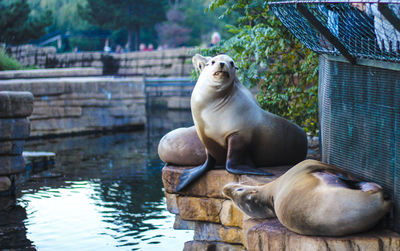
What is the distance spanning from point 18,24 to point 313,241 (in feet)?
95.1

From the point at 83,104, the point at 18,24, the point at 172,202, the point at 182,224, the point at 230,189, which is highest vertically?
the point at 18,24

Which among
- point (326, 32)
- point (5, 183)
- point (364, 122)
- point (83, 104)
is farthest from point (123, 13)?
point (364, 122)

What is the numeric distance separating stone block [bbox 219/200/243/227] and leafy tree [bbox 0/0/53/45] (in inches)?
1021

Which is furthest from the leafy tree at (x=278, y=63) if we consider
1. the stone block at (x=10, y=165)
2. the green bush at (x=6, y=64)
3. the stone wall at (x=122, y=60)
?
the stone wall at (x=122, y=60)

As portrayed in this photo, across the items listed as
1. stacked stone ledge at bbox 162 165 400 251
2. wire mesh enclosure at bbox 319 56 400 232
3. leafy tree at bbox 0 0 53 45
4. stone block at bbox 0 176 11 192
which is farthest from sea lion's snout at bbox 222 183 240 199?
leafy tree at bbox 0 0 53 45

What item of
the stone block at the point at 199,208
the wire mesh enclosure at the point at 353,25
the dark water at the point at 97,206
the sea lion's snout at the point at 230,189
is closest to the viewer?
the wire mesh enclosure at the point at 353,25

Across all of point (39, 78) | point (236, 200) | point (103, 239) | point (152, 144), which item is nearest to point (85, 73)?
point (39, 78)

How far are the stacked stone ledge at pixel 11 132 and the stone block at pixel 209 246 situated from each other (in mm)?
3870

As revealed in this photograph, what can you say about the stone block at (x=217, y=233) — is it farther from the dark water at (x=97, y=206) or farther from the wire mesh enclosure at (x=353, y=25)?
the wire mesh enclosure at (x=353, y=25)

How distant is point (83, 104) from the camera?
1612 cm

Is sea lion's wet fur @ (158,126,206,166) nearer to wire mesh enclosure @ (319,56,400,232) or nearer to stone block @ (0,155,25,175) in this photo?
wire mesh enclosure @ (319,56,400,232)

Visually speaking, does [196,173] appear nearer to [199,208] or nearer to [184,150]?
[199,208]

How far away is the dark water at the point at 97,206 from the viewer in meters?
6.76

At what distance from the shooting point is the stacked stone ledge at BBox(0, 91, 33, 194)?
29.5ft
